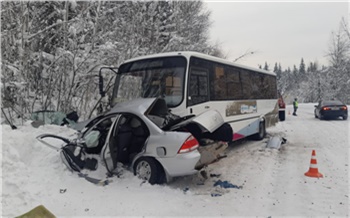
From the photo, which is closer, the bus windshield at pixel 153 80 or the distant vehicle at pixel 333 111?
the bus windshield at pixel 153 80

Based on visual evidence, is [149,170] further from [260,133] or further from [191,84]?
[260,133]

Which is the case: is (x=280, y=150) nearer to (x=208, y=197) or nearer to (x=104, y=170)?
(x=208, y=197)

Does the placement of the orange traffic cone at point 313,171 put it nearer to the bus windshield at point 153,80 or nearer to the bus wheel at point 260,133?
the bus windshield at point 153,80

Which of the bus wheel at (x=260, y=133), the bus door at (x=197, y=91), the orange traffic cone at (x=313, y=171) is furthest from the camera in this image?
the bus wheel at (x=260, y=133)

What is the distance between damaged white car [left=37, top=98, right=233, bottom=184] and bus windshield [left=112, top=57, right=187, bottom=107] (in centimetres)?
89

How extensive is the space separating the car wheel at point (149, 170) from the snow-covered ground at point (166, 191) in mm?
167

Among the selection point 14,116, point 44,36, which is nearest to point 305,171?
point 14,116

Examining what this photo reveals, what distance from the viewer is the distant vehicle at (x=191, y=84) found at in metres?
7.27

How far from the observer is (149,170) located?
575cm

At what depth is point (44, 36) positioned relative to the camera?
1161 cm

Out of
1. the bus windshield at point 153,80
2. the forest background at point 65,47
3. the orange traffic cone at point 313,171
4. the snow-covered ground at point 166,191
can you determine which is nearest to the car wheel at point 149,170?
the snow-covered ground at point 166,191

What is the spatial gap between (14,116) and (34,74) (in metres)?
1.97

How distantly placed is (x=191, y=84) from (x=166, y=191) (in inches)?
119

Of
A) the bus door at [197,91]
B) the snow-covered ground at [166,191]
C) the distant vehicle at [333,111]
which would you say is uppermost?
the bus door at [197,91]
